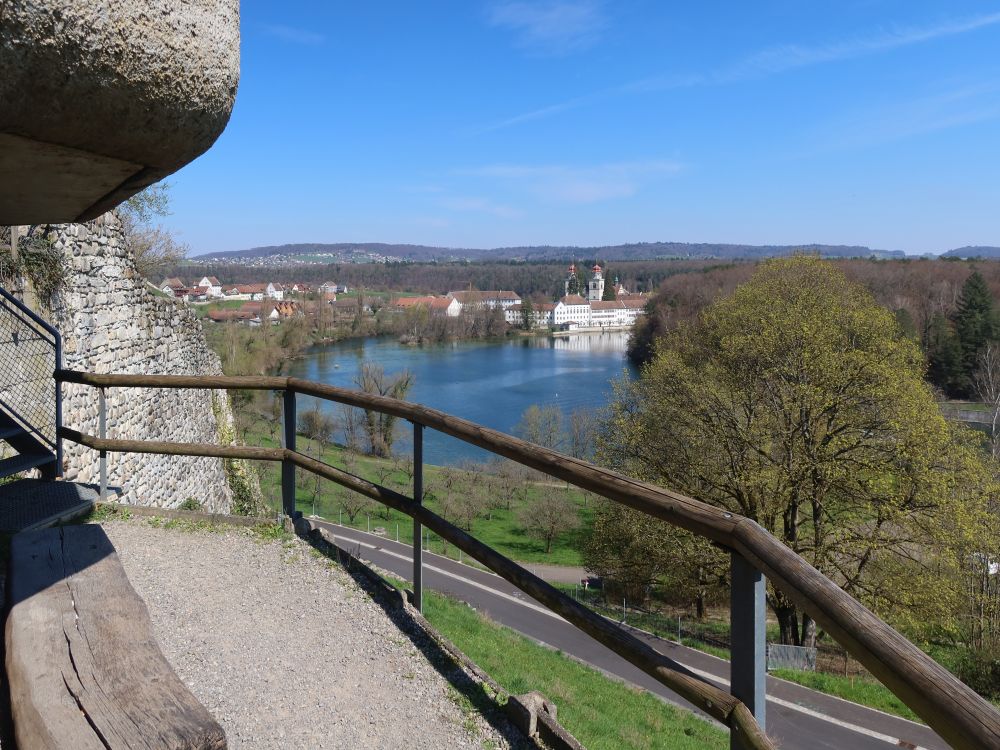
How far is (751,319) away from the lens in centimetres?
1484

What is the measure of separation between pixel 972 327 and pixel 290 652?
47623mm

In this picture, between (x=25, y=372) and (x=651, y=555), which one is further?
(x=651, y=555)

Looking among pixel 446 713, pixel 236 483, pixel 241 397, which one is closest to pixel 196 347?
pixel 236 483

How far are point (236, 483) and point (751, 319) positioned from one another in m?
10.2

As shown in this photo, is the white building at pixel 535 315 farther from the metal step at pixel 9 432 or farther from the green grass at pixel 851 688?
the metal step at pixel 9 432

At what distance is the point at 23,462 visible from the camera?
4402 millimetres

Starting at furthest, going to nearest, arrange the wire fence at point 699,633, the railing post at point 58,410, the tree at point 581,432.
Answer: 1. the tree at point 581,432
2. the wire fence at point 699,633
3. the railing post at point 58,410

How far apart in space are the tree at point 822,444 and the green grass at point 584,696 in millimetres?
4438

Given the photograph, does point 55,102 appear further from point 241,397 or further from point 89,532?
point 241,397

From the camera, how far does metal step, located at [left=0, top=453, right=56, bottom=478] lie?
4.21 meters

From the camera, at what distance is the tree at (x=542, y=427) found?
31328 mm

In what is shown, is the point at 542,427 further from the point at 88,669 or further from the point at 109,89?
Answer: the point at 109,89

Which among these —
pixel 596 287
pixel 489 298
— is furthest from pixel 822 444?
pixel 596 287

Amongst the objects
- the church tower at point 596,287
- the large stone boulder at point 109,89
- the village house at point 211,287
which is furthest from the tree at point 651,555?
the church tower at point 596,287
